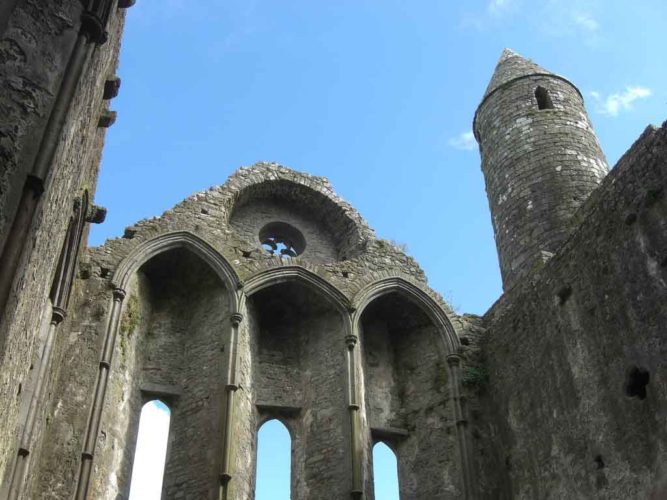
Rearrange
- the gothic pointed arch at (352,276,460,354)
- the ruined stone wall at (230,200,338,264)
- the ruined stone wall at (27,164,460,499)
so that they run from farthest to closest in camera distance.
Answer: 1. the ruined stone wall at (230,200,338,264)
2. the gothic pointed arch at (352,276,460,354)
3. the ruined stone wall at (27,164,460,499)

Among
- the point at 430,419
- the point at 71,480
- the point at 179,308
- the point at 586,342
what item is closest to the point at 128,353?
the point at 179,308

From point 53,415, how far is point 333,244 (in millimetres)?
5531

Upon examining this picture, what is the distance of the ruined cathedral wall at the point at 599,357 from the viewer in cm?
757

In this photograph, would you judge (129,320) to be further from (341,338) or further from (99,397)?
(341,338)

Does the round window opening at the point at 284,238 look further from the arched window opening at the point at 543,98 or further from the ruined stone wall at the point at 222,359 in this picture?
the arched window opening at the point at 543,98

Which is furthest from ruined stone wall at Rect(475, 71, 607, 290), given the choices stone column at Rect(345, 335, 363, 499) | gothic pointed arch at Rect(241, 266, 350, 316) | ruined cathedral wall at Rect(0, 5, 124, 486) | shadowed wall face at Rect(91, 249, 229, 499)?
ruined cathedral wall at Rect(0, 5, 124, 486)

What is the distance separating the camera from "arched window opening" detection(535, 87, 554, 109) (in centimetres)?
1379

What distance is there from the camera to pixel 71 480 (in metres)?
8.22

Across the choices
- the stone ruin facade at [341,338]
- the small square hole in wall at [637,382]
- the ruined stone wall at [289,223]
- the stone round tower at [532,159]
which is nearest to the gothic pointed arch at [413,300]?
the stone ruin facade at [341,338]

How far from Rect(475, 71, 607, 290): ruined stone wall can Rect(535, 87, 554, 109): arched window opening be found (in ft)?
0.21

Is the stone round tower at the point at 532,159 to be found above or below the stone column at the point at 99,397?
above

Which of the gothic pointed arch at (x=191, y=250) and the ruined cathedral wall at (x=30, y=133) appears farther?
the gothic pointed arch at (x=191, y=250)

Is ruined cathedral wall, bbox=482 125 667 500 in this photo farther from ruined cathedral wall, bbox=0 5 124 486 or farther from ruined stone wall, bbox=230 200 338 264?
ruined cathedral wall, bbox=0 5 124 486

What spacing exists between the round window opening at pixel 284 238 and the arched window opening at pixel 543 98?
4616 millimetres
